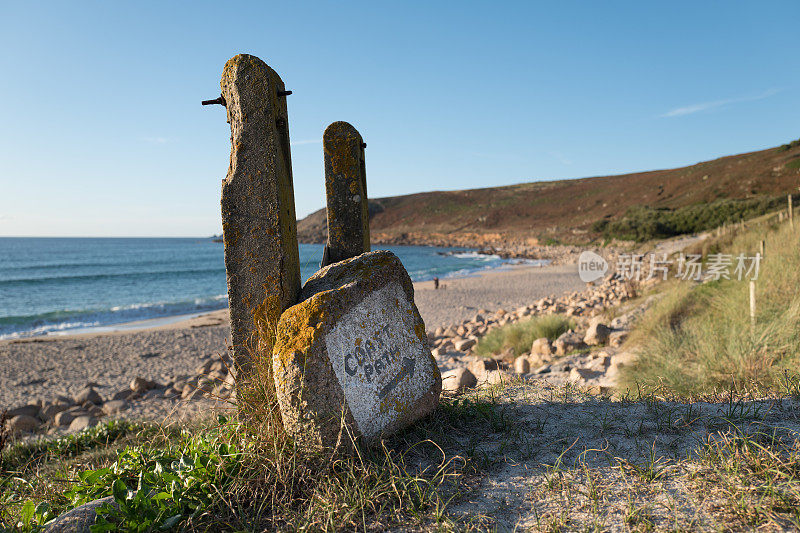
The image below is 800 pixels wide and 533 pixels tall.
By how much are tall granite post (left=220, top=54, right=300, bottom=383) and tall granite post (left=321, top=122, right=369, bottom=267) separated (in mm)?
689

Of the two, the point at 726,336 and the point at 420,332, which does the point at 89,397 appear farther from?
the point at 726,336

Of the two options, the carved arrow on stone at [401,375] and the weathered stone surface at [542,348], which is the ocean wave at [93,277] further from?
the carved arrow on stone at [401,375]

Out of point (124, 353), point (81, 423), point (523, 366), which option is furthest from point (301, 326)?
point (124, 353)

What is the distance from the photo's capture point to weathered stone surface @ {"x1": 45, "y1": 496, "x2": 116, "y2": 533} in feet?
7.15

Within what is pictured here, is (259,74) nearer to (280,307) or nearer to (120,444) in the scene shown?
(280,307)

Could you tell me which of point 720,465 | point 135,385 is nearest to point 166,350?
point 135,385

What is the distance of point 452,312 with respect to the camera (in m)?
15.6

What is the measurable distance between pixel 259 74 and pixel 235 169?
682 mm

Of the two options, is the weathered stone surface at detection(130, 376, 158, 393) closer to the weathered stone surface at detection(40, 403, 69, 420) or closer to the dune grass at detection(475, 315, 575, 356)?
the weathered stone surface at detection(40, 403, 69, 420)

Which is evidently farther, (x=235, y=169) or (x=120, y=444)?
(x=120, y=444)

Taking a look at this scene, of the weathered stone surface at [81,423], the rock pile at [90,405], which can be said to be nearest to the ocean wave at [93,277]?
the rock pile at [90,405]

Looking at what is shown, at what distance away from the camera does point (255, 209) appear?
3.15 m

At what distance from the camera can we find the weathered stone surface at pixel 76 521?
2180 mm

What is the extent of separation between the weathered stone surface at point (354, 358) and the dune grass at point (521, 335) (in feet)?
16.7
